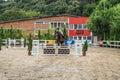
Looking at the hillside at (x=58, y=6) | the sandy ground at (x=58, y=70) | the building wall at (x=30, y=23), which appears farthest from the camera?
the hillside at (x=58, y=6)

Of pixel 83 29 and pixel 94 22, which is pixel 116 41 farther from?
pixel 83 29

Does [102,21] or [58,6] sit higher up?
[58,6]

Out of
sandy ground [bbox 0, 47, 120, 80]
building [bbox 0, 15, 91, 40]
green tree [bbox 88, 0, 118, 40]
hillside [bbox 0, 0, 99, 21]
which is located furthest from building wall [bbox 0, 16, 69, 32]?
sandy ground [bbox 0, 47, 120, 80]

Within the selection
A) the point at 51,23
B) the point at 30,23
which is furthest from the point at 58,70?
the point at 51,23

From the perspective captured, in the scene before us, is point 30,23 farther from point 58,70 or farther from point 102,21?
point 58,70

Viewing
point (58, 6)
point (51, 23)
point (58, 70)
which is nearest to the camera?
point (58, 70)

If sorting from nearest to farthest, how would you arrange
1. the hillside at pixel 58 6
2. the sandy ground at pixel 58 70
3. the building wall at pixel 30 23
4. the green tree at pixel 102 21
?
the sandy ground at pixel 58 70
the green tree at pixel 102 21
the building wall at pixel 30 23
the hillside at pixel 58 6

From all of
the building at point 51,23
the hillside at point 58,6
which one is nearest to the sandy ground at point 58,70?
the building at point 51,23

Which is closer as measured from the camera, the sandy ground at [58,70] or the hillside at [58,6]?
the sandy ground at [58,70]

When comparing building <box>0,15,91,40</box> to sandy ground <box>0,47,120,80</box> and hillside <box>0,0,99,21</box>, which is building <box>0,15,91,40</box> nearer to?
hillside <box>0,0,99,21</box>

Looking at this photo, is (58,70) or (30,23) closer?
(58,70)

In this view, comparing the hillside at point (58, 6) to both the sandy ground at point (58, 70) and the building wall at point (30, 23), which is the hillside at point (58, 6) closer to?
the building wall at point (30, 23)

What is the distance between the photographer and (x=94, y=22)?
7288cm

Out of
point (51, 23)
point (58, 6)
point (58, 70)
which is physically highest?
point (58, 6)
